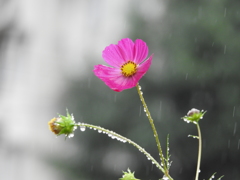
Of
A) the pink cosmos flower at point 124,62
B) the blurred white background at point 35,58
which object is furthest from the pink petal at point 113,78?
the blurred white background at point 35,58

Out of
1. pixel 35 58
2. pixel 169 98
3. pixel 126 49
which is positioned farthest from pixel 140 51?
pixel 35 58

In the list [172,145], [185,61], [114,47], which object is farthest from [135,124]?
[114,47]

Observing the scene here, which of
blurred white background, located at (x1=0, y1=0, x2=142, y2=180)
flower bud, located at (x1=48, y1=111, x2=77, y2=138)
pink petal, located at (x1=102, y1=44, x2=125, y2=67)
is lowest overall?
flower bud, located at (x1=48, y1=111, x2=77, y2=138)

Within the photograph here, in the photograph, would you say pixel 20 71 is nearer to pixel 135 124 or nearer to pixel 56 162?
pixel 56 162

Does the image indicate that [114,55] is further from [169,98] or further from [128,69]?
[169,98]

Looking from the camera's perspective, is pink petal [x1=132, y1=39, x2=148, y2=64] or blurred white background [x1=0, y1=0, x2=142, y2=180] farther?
blurred white background [x1=0, y1=0, x2=142, y2=180]

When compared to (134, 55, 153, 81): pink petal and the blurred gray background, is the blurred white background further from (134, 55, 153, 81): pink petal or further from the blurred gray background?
(134, 55, 153, 81): pink petal

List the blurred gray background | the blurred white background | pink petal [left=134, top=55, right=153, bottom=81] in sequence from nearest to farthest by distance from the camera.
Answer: pink petal [left=134, top=55, right=153, bottom=81]
the blurred gray background
the blurred white background

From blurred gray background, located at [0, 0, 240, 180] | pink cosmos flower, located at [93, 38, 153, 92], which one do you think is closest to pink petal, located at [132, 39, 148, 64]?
pink cosmos flower, located at [93, 38, 153, 92]
